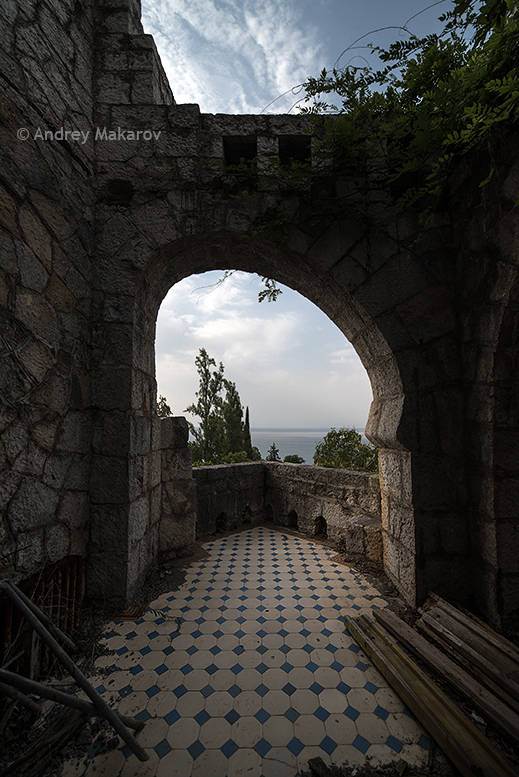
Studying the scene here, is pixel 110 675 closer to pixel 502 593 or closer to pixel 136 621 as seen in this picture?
pixel 136 621

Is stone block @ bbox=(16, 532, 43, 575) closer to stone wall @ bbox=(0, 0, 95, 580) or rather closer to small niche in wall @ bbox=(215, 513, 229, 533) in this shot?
stone wall @ bbox=(0, 0, 95, 580)

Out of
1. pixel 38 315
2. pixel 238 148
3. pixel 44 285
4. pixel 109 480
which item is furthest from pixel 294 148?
pixel 109 480

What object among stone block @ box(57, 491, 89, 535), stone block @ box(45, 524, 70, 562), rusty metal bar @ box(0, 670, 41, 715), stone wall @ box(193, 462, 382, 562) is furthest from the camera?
stone wall @ box(193, 462, 382, 562)

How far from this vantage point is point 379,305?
103 inches

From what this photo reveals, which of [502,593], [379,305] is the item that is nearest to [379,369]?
[379,305]

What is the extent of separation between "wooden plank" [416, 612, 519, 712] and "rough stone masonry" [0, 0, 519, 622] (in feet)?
1.04

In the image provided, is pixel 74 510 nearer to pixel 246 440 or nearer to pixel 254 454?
pixel 246 440

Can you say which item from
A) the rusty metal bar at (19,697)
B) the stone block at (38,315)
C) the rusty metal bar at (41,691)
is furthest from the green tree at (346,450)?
the rusty metal bar at (19,697)

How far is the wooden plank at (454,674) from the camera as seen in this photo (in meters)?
1.53

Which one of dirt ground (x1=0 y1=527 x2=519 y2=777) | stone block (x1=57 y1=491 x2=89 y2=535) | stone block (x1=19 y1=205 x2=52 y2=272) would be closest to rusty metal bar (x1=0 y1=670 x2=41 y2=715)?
dirt ground (x1=0 y1=527 x2=519 y2=777)

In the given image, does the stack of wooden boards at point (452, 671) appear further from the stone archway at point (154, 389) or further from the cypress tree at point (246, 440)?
the cypress tree at point (246, 440)

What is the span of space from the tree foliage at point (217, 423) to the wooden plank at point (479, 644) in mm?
11079

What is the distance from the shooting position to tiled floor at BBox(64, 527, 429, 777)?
1.45m

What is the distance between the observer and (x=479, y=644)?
6.32ft
